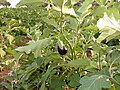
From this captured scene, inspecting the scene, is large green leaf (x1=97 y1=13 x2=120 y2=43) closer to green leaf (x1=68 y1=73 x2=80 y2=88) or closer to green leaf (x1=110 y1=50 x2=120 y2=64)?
green leaf (x1=110 y1=50 x2=120 y2=64)

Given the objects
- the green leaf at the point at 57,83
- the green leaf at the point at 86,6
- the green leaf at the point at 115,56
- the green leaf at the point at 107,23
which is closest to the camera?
the green leaf at the point at 107,23

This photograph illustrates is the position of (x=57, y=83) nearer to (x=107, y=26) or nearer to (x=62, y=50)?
(x=62, y=50)

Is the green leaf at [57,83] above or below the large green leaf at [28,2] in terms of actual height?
below

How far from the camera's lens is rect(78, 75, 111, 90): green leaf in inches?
45.7

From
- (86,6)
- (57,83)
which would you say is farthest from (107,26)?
(57,83)

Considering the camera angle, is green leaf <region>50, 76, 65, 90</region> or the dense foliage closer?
the dense foliage

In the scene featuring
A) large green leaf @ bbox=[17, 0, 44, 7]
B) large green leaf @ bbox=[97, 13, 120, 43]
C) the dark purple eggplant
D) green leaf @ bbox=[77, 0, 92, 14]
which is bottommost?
the dark purple eggplant

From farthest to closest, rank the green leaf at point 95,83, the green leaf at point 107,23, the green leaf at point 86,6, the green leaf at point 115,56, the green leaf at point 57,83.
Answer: the green leaf at point 57,83
the green leaf at point 86,6
the green leaf at point 115,56
the green leaf at point 95,83
the green leaf at point 107,23

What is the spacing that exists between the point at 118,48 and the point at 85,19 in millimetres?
283

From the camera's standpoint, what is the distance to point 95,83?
1178 millimetres

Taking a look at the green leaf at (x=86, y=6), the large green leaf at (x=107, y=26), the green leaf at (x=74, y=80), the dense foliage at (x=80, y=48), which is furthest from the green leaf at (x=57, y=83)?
the large green leaf at (x=107, y=26)

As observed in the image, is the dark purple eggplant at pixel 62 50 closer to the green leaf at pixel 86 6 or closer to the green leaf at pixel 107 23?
the green leaf at pixel 86 6

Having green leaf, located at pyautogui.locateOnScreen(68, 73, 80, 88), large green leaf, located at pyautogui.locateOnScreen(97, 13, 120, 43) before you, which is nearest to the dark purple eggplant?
green leaf, located at pyautogui.locateOnScreen(68, 73, 80, 88)

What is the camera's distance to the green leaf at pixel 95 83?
3.81 feet
